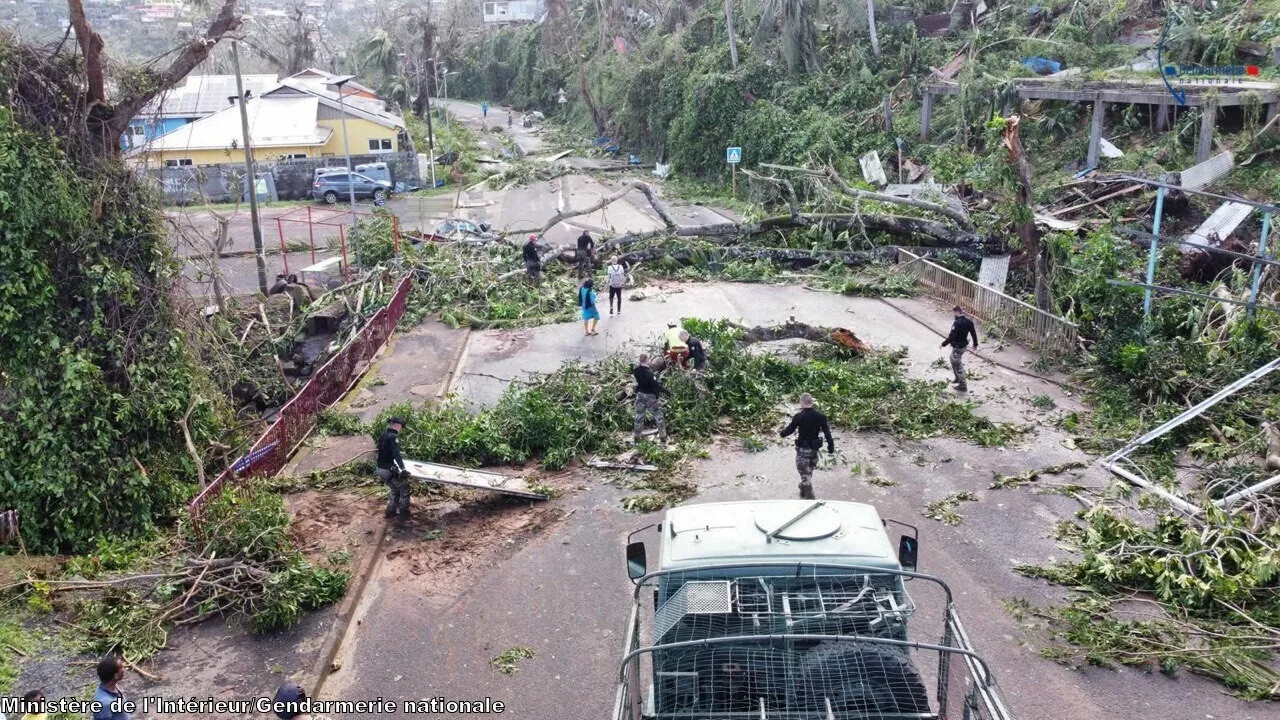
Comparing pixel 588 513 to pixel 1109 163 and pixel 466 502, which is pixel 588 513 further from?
pixel 1109 163

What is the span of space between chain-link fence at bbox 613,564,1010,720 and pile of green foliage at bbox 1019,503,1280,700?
3.31m

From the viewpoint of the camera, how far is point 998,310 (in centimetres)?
1878

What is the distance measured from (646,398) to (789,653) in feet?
27.8

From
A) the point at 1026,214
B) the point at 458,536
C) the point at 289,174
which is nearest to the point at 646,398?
the point at 458,536

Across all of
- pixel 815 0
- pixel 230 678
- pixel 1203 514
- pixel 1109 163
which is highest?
pixel 815 0

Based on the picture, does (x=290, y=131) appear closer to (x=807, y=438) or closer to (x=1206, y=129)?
(x=1206, y=129)

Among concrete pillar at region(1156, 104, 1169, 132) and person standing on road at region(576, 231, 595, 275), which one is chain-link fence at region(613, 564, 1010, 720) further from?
concrete pillar at region(1156, 104, 1169, 132)

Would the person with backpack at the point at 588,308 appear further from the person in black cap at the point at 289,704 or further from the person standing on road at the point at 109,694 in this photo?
the person in black cap at the point at 289,704

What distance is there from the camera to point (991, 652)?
898cm

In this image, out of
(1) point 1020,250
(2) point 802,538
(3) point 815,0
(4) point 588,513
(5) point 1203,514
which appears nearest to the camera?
(2) point 802,538

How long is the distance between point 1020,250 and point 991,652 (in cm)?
1481

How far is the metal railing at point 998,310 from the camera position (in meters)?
16.9

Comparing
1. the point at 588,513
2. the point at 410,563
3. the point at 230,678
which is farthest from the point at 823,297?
the point at 230,678

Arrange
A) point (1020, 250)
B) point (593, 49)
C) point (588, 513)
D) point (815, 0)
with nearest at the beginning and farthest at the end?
1. point (588, 513)
2. point (1020, 250)
3. point (815, 0)
4. point (593, 49)
